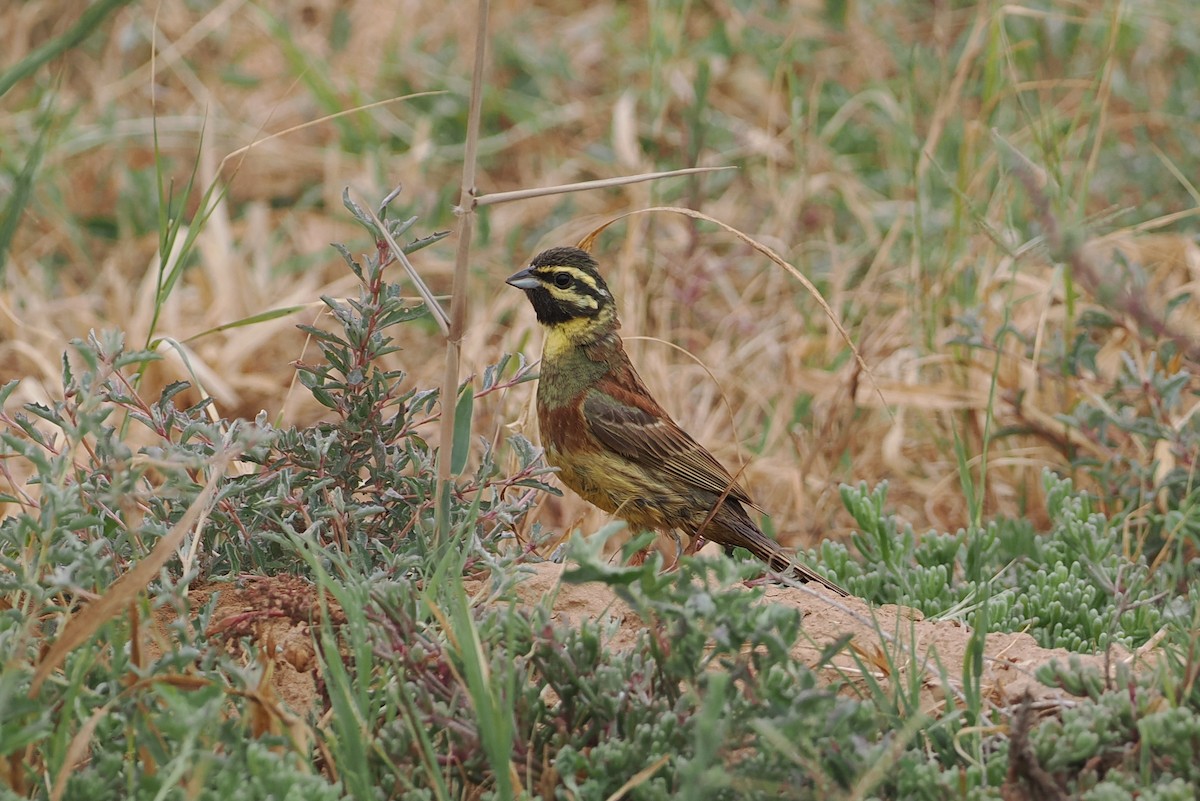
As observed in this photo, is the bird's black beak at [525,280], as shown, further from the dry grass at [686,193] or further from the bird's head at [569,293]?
the dry grass at [686,193]

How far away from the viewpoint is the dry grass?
563cm

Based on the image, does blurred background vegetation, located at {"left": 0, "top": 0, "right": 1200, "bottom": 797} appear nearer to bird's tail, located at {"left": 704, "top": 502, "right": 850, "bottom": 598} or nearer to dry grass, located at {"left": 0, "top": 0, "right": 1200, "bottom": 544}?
dry grass, located at {"left": 0, "top": 0, "right": 1200, "bottom": 544}

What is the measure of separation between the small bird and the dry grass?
0.62ft

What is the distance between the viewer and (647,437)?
4.71 meters

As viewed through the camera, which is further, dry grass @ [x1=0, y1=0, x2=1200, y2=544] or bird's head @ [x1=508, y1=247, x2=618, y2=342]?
dry grass @ [x1=0, y1=0, x2=1200, y2=544]

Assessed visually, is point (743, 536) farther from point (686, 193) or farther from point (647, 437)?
point (686, 193)

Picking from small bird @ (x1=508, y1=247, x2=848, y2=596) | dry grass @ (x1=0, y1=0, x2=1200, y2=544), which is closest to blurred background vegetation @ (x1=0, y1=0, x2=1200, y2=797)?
dry grass @ (x1=0, y1=0, x2=1200, y2=544)

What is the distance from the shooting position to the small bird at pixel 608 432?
15.2ft

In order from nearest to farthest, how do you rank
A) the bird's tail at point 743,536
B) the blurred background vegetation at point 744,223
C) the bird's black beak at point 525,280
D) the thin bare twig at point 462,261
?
the thin bare twig at point 462,261 < the bird's tail at point 743,536 < the bird's black beak at point 525,280 < the blurred background vegetation at point 744,223

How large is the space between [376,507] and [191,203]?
536cm

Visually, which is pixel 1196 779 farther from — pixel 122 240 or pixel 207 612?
pixel 122 240

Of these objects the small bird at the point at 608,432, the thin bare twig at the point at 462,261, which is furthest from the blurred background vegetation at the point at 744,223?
the thin bare twig at the point at 462,261

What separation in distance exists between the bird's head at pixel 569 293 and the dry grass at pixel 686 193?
0.37 metres

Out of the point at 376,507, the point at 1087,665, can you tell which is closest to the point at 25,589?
the point at 376,507
